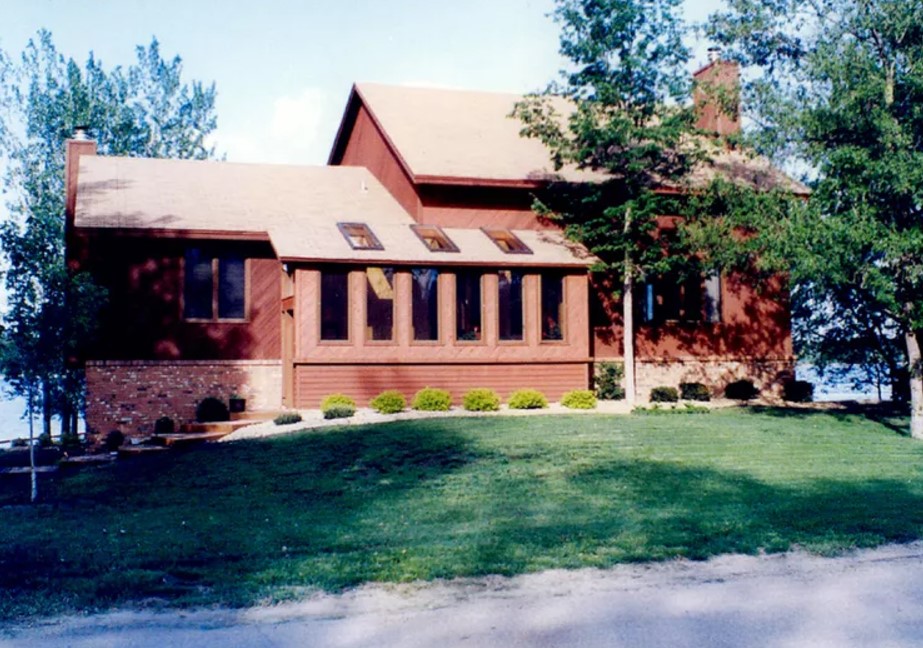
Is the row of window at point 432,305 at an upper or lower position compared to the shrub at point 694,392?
upper

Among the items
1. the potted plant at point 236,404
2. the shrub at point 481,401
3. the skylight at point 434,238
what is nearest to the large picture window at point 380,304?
the skylight at point 434,238

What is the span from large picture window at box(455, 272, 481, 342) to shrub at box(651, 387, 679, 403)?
4665 mm

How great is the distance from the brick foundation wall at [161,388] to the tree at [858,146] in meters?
11.5

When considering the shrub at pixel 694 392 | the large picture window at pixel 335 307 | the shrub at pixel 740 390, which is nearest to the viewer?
the large picture window at pixel 335 307

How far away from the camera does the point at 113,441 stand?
18.2 metres

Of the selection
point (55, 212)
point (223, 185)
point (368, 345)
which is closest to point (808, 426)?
point (368, 345)

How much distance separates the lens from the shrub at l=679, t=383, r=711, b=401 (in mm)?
21672

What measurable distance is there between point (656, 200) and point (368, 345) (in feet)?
24.1

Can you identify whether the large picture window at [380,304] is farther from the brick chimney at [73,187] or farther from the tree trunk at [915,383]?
the tree trunk at [915,383]

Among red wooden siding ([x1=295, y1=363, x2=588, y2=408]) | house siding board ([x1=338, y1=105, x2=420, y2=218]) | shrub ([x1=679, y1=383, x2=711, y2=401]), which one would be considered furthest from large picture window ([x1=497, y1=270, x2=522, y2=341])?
shrub ([x1=679, y1=383, x2=711, y2=401])

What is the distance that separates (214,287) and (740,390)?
13.5 metres

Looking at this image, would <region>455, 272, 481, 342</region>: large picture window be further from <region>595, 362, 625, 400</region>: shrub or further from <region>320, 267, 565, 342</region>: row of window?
<region>595, 362, 625, 400</region>: shrub

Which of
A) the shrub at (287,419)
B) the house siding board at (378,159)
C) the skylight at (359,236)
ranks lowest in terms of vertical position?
the shrub at (287,419)

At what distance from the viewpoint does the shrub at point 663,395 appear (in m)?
21.1
